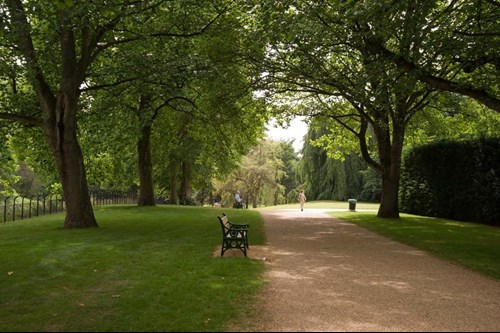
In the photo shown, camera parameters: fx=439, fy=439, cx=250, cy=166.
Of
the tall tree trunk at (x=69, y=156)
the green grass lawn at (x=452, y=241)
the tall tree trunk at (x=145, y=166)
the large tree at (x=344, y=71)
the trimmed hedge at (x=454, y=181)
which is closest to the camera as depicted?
the green grass lawn at (x=452, y=241)

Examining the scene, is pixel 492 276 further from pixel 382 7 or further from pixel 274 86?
pixel 274 86

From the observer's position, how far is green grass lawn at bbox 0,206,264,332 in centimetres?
553

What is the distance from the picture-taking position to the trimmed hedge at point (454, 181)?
65.0 ft

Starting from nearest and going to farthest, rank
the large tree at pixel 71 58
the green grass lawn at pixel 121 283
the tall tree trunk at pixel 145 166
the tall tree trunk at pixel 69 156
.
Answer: the green grass lawn at pixel 121 283 < the large tree at pixel 71 58 < the tall tree trunk at pixel 69 156 < the tall tree trunk at pixel 145 166

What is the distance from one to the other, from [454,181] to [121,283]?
62.9 ft

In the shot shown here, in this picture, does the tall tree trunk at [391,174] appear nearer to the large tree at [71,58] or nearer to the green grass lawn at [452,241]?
the green grass lawn at [452,241]

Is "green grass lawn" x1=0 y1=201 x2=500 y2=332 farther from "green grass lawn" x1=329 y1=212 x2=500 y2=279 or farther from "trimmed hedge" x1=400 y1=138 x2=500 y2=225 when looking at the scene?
"trimmed hedge" x1=400 y1=138 x2=500 y2=225

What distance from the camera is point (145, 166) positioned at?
2605cm

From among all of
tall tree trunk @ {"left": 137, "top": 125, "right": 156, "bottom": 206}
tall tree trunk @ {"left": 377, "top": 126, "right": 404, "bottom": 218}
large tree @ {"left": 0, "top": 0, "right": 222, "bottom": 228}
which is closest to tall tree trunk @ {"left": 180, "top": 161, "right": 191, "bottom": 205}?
tall tree trunk @ {"left": 137, "top": 125, "right": 156, "bottom": 206}

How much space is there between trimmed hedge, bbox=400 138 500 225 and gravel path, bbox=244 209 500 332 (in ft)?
32.8

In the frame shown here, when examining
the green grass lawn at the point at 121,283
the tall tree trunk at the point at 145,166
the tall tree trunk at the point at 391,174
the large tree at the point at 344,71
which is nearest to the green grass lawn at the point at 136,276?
the green grass lawn at the point at 121,283

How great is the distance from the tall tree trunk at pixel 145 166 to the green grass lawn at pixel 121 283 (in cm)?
1249

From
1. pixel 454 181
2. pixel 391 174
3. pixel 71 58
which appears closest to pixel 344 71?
pixel 391 174

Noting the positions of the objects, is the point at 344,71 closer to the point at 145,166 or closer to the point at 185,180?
the point at 145,166
